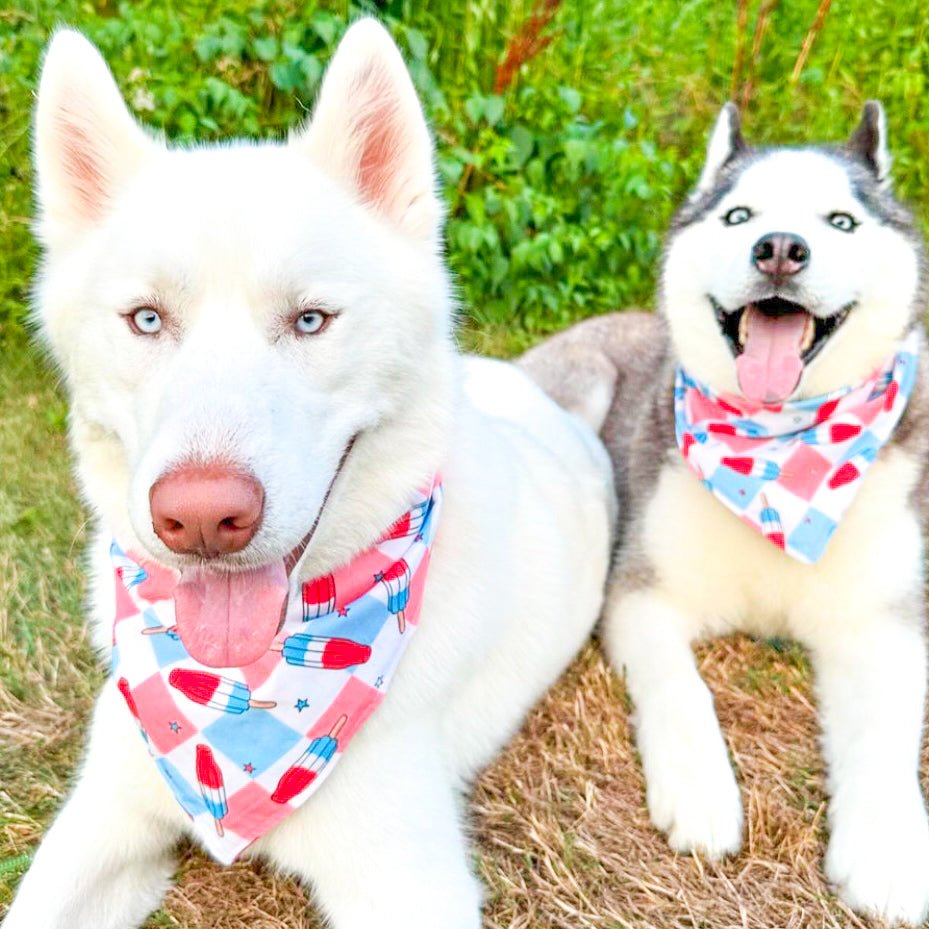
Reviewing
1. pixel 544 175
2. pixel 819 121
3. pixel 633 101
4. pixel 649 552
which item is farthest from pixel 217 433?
pixel 819 121

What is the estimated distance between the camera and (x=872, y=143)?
2.97 meters

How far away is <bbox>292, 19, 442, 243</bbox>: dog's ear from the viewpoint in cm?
189

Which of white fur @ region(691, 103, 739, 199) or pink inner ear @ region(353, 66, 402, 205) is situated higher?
pink inner ear @ region(353, 66, 402, 205)

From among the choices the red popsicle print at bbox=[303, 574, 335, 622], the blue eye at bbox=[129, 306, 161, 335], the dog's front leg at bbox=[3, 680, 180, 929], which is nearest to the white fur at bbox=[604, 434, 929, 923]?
the red popsicle print at bbox=[303, 574, 335, 622]

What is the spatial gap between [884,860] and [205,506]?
1.66m

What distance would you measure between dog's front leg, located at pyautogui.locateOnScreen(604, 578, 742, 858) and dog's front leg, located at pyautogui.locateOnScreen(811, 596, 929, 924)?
0.85ft

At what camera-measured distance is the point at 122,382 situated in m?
1.78

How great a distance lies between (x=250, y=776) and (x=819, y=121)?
570cm

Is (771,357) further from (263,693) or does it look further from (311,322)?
(263,693)

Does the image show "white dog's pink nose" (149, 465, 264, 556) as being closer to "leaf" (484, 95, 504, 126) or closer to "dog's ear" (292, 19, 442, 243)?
"dog's ear" (292, 19, 442, 243)

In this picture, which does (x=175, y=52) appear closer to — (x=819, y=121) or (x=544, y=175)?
(x=544, y=175)

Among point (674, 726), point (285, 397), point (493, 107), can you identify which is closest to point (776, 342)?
point (674, 726)

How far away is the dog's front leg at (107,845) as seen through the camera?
6.31 feet

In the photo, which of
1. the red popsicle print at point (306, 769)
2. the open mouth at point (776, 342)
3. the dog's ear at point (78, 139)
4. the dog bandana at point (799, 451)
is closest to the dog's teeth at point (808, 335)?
the open mouth at point (776, 342)
